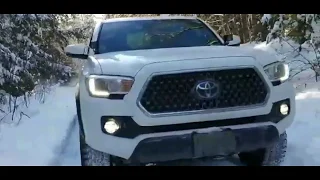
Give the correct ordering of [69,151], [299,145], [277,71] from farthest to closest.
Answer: [69,151] < [299,145] < [277,71]

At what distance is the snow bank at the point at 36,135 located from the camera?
4629 millimetres

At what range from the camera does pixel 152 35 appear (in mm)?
4891

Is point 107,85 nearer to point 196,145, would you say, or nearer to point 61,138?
point 196,145

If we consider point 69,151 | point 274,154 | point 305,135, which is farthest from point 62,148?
point 305,135

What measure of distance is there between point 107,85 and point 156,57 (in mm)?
482

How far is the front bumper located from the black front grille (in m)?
0.21

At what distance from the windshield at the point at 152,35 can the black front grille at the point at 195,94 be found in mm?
1350

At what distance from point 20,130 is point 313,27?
575 centimetres

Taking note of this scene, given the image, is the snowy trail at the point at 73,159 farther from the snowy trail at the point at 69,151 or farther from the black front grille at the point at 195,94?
the black front grille at the point at 195,94

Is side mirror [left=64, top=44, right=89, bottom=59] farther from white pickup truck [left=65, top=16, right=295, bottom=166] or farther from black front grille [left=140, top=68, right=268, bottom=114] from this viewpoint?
black front grille [left=140, top=68, right=268, bottom=114]

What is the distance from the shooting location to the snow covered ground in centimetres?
450

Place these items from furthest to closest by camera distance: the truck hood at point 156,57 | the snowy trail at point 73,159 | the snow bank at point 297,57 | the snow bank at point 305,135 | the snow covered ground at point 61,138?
the snow bank at point 297,57 → the snow covered ground at point 61,138 → the snow bank at point 305,135 → the snowy trail at point 73,159 → the truck hood at point 156,57

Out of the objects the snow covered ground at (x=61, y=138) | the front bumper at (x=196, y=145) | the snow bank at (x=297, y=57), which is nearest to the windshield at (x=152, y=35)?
the snow covered ground at (x=61, y=138)
